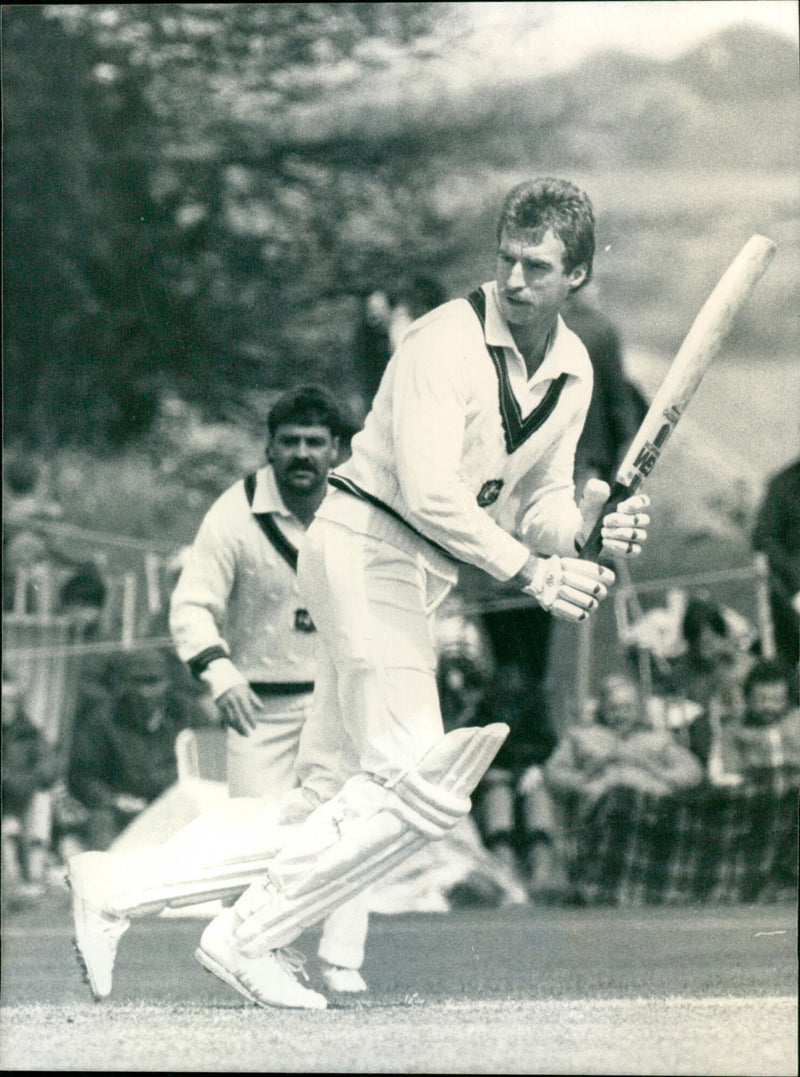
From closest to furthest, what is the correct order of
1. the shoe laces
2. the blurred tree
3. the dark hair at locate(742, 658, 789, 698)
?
1. the shoe laces
2. the blurred tree
3. the dark hair at locate(742, 658, 789, 698)

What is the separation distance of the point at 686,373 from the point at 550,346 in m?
0.42

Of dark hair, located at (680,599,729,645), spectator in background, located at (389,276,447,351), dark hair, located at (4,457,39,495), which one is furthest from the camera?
dark hair, located at (4,457,39,495)

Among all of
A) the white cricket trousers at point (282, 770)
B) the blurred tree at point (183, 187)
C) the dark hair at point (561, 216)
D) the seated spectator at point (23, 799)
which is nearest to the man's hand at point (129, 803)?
the seated spectator at point (23, 799)

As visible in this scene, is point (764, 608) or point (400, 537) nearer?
point (400, 537)

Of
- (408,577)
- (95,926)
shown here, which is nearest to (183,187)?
(408,577)

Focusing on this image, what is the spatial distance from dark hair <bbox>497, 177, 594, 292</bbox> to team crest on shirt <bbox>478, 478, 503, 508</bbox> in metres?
0.68

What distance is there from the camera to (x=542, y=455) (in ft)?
16.5

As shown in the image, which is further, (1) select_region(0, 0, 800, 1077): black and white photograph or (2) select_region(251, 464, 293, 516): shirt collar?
(2) select_region(251, 464, 293, 516): shirt collar

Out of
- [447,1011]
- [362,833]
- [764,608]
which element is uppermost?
[764,608]

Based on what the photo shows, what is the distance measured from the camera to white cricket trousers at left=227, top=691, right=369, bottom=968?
5277mm

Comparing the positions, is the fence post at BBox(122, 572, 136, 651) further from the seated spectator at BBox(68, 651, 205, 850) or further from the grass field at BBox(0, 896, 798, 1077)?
the grass field at BBox(0, 896, 798, 1077)

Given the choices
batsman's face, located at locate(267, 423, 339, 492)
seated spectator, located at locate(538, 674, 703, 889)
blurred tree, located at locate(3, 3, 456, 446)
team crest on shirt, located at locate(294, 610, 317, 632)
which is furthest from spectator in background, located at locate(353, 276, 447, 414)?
seated spectator, located at locate(538, 674, 703, 889)

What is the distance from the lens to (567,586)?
4.75m

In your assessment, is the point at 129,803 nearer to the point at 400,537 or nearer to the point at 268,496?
the point at 268,496
